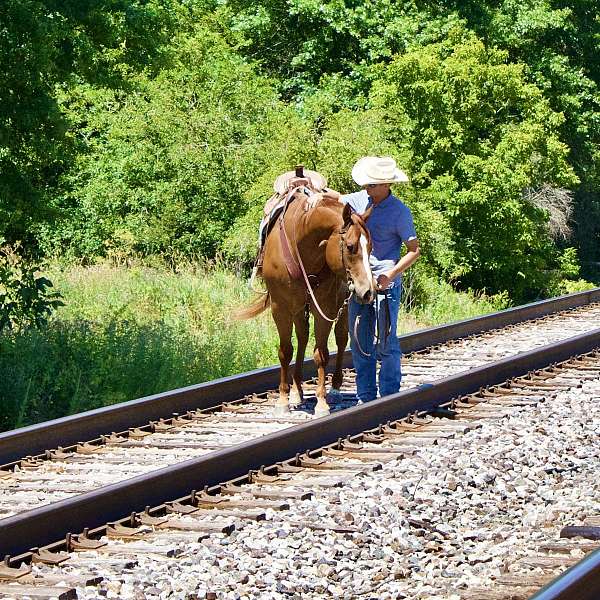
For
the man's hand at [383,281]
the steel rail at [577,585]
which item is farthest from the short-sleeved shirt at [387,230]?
the steel rail at [577,585]

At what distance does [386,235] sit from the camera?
1048cm

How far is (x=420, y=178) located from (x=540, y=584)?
24619mm

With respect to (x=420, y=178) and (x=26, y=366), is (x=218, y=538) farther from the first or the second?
(x=420, y=178)

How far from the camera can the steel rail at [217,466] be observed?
6.29 metres

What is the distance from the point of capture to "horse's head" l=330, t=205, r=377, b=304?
9.60 meters

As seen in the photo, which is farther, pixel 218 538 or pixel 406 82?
pixel 406 82

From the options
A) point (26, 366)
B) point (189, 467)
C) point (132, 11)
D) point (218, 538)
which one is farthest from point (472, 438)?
point (132, 11)

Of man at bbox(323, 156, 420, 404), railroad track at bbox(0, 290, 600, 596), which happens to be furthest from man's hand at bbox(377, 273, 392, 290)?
railroad track at bbox(0, 290, 600, 596)

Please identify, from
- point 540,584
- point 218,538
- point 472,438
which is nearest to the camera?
point 540,584

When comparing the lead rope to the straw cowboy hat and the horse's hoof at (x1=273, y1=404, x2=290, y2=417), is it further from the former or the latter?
the straw cowboy hat

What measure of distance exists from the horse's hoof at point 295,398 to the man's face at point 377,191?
196cm

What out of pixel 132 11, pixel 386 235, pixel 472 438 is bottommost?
pixel 472 438

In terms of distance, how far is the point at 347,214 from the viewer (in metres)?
9.68

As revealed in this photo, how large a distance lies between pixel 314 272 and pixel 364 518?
3991mm
